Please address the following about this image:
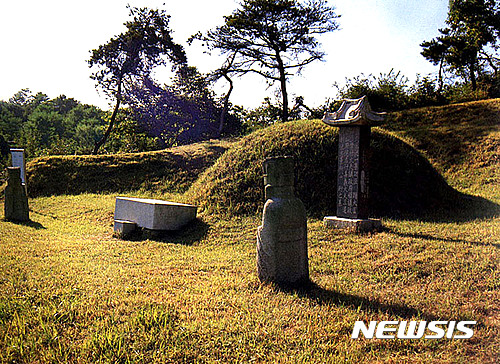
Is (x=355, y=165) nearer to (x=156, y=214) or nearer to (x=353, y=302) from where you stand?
(x=353, y=302)

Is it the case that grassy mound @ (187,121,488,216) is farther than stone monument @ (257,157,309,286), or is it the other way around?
grassy mound @ (187,121,488,216)

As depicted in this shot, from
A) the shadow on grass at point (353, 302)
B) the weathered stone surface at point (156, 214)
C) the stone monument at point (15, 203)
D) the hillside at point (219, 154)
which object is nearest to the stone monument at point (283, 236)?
the shadow on grass at point (353, 302)

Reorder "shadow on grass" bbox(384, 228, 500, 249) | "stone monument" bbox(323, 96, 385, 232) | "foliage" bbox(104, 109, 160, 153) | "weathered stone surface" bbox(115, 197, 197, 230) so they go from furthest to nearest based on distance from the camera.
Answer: "foliage" bbox(104, 109, 160, 153), "weathered stone surface" bbox(115, 197, 197, 230), "stone monument" bbox(323, 96, 385, 232), "shadow on grass" bbox(384, 228, 500, 249)

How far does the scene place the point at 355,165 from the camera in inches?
315

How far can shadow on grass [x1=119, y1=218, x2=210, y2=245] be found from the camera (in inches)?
327

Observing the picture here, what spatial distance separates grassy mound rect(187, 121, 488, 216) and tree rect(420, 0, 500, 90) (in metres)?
12.1

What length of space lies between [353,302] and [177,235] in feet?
17.9

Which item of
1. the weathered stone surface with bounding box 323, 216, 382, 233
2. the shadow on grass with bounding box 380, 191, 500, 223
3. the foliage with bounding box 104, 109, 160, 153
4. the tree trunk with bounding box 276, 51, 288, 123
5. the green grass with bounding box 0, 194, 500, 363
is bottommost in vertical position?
the green grass with bounding box 0, 194, 500, 363

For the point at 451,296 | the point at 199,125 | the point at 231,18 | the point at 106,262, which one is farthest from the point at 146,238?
the point at 199,125

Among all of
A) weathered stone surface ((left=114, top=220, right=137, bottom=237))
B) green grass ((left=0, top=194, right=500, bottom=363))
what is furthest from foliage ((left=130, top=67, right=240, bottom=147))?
green grass ((left=0, top=194, right=500, bottom=363))

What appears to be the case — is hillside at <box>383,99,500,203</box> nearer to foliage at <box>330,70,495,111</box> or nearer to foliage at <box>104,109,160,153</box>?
foliage at <box>330,70,495,111</box>

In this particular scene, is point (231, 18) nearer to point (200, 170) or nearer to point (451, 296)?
point (200, 170)

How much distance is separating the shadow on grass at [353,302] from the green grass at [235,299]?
2 centimetres

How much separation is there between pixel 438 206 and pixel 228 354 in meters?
8.73
